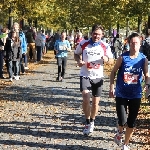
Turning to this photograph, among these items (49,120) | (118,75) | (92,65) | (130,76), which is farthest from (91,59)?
(49,120)

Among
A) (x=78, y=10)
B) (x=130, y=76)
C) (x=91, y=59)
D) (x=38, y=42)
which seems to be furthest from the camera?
(x=78, y=10)

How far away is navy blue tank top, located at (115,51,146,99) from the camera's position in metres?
6.43

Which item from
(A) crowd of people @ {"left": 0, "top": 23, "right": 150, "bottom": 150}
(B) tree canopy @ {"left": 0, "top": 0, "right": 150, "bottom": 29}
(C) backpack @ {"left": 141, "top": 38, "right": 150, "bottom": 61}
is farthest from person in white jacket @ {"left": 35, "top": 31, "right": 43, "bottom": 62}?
(C) backpack @ {"left": 141, "top": 38, "right": 150, "bottom": 61}

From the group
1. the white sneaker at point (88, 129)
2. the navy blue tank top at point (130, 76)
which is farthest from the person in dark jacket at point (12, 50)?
the navy blue tank top at point (130, 76)

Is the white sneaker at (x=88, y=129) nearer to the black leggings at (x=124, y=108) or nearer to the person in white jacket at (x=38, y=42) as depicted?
the black leggings at (x=124, y=108)

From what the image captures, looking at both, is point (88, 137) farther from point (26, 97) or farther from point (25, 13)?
point (25, 13)

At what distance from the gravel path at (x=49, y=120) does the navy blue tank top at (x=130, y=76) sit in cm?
106

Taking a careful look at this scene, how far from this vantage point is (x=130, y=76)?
256 inches

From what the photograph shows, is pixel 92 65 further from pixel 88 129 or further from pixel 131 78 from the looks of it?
pixel 131 78

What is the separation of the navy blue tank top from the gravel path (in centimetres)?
106

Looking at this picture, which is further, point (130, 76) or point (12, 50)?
point (12, 50)

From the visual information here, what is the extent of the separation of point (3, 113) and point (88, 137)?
293 cm

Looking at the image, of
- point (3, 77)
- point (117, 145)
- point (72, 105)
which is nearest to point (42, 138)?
point (117, 145)

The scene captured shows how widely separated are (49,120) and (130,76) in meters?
3.13
